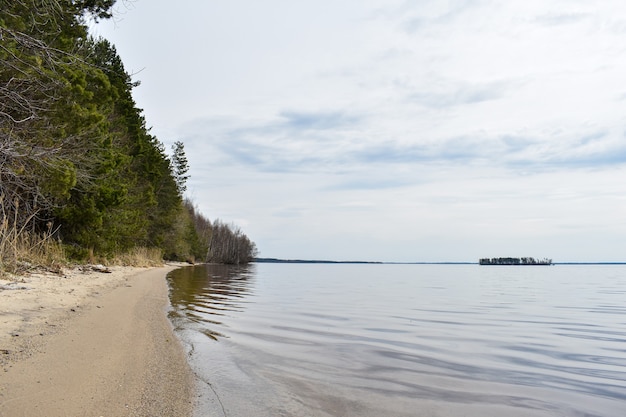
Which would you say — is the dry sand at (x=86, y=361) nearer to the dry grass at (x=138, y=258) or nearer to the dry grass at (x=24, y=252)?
the dry grass at (x=24, y=252)

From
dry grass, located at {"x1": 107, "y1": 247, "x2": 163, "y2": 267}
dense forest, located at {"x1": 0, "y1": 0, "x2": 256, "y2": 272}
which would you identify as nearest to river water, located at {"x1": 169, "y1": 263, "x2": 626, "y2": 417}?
dense forest, located at {"x1": 0, "y1": 0, "x2": 256, "y2": 272}

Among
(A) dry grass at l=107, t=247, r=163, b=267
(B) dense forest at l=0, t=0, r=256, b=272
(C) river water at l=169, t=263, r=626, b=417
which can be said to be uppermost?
(B) dense forest at l=0, t=0, r=256, b=272

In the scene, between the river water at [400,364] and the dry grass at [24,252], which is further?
the dry grass at [24,252]

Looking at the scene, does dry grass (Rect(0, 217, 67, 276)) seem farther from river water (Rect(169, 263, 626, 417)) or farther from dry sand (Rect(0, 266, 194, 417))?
river water (Rect(169, 263, 626, 417))

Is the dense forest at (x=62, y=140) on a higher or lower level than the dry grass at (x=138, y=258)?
higher

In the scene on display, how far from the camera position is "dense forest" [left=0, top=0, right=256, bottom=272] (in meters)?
7.22

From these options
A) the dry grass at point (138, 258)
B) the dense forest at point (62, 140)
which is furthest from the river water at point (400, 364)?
the dry grass at point (138, 258)

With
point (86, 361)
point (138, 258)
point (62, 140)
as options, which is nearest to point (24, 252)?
point (62, 140)

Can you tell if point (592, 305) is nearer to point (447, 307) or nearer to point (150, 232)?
point (447, 307)

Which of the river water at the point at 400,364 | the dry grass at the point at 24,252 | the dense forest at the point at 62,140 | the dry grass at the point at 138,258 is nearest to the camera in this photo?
the river water at the point at 400,364

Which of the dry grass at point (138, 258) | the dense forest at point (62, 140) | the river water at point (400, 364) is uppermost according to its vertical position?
the dense forest at point (62, 140)

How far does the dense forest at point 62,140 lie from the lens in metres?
7.22

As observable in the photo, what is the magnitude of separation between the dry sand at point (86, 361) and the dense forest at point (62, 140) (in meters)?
2.42

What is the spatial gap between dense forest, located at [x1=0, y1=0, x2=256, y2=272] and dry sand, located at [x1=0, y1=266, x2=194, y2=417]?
2.42 m
